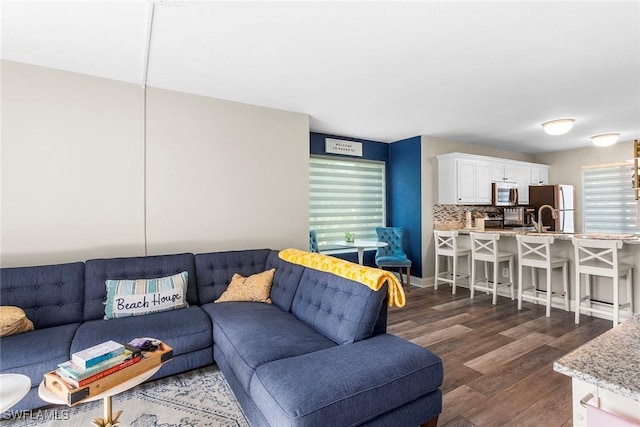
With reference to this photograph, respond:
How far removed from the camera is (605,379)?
27.2 inches

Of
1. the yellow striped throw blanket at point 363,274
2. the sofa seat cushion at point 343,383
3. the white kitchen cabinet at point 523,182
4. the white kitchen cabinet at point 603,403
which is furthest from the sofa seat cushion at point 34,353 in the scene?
the white kitchen cabinet at point 523,182

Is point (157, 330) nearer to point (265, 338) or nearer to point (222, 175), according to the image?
point (265, 338)

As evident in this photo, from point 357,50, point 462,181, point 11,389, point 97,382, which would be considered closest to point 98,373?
point 97,382

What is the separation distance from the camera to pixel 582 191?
6328 millimetres

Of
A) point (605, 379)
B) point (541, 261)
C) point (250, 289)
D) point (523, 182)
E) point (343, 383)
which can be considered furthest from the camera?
point (523, 182)

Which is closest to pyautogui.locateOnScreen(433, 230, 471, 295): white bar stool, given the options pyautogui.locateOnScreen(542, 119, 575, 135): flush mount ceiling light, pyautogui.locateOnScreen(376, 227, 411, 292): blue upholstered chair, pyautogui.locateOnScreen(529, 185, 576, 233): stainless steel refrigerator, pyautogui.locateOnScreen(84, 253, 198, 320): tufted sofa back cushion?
pyautogui.locateOnScreen(376, 227, 411, 292): blue upholstered chair

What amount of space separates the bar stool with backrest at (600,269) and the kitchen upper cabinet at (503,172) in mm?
2316

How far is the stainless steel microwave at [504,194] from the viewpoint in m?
5.72

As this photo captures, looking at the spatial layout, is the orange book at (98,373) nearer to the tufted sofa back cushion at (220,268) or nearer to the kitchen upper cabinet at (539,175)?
the tufted sofa back cushion at (220,268)

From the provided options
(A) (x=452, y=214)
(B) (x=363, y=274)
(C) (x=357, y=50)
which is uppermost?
(C) (x=357, y=50)

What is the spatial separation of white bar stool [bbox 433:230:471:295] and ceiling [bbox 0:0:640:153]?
1915 millimetres

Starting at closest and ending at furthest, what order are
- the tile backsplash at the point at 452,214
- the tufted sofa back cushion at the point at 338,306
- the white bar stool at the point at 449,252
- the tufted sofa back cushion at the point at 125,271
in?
the tufted sofa back cushion at the point at 338,306, the tufted sofa back cushion at the point at 125,271, the white bar stool at the point at 449,252, the tile backsplash at the point at 452,214

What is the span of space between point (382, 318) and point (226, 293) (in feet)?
4.99

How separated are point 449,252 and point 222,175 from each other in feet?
11.5
